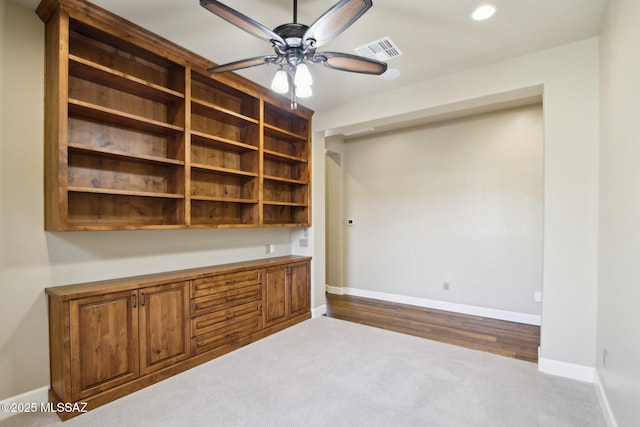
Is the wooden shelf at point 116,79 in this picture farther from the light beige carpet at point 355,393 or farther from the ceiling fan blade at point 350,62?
the light beige carpet at point 355,393

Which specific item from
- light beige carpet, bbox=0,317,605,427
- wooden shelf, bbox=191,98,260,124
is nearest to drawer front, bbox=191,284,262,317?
light beige carpet, bbox=0,317,605,427

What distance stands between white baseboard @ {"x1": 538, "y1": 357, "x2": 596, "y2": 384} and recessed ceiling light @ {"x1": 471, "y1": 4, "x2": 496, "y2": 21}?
112 inches

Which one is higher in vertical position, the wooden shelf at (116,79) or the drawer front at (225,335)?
the wooden shelf at (116,79)

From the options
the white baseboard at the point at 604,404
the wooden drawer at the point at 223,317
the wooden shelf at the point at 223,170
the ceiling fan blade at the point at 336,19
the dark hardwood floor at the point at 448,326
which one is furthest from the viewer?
the dark hardwood floor at the point at 448,326

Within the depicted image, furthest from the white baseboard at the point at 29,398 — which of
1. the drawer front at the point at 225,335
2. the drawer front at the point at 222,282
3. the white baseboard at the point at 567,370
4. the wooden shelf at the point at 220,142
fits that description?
the white baseboard at the point at 567,370

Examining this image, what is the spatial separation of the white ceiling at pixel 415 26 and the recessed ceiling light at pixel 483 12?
0.04 metres

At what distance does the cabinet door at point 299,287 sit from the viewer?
3.89 m

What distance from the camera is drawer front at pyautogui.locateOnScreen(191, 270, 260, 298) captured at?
2.81m

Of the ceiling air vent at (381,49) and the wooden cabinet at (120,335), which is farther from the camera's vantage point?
the ceiling air vent at (381,49)

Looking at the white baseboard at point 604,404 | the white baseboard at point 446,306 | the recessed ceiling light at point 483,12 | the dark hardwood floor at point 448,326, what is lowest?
the dark hardwood floor at point 448,326

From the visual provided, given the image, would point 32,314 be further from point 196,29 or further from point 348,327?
point 348,327

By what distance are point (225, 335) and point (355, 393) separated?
1414 millimetres

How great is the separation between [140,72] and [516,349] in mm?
4539

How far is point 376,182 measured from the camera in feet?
17.2
